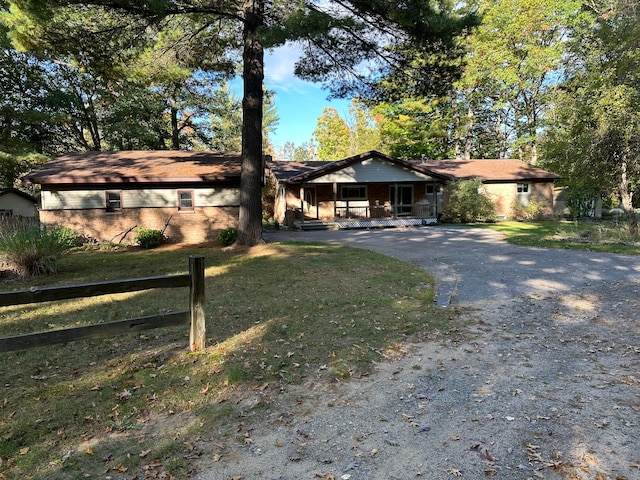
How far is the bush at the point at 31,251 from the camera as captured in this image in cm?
927

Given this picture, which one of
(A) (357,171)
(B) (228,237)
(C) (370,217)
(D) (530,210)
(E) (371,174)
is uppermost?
(A) (357,171)

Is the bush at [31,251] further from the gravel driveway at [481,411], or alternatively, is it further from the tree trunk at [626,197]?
the tree trunk at [626,197]

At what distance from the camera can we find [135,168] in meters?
17.7

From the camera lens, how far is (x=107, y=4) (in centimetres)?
994

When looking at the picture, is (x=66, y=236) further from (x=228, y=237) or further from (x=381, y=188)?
(x=381, y=188)

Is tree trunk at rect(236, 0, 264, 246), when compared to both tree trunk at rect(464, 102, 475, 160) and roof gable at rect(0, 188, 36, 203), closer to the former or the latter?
roof gable at rect(0, 188, 36, 203)

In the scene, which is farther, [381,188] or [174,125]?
[174,125]

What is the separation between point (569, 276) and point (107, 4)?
13168 millimetres

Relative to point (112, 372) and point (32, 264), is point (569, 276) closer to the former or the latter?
point (112, 372)

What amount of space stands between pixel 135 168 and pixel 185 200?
292 centimetres

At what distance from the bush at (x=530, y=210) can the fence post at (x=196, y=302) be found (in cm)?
2657

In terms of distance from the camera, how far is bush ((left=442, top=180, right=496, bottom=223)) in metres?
23.3

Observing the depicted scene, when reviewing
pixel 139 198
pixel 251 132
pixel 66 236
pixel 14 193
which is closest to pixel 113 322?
pixel 251 132

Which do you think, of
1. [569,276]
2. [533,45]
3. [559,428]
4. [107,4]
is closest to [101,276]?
[107,4]
